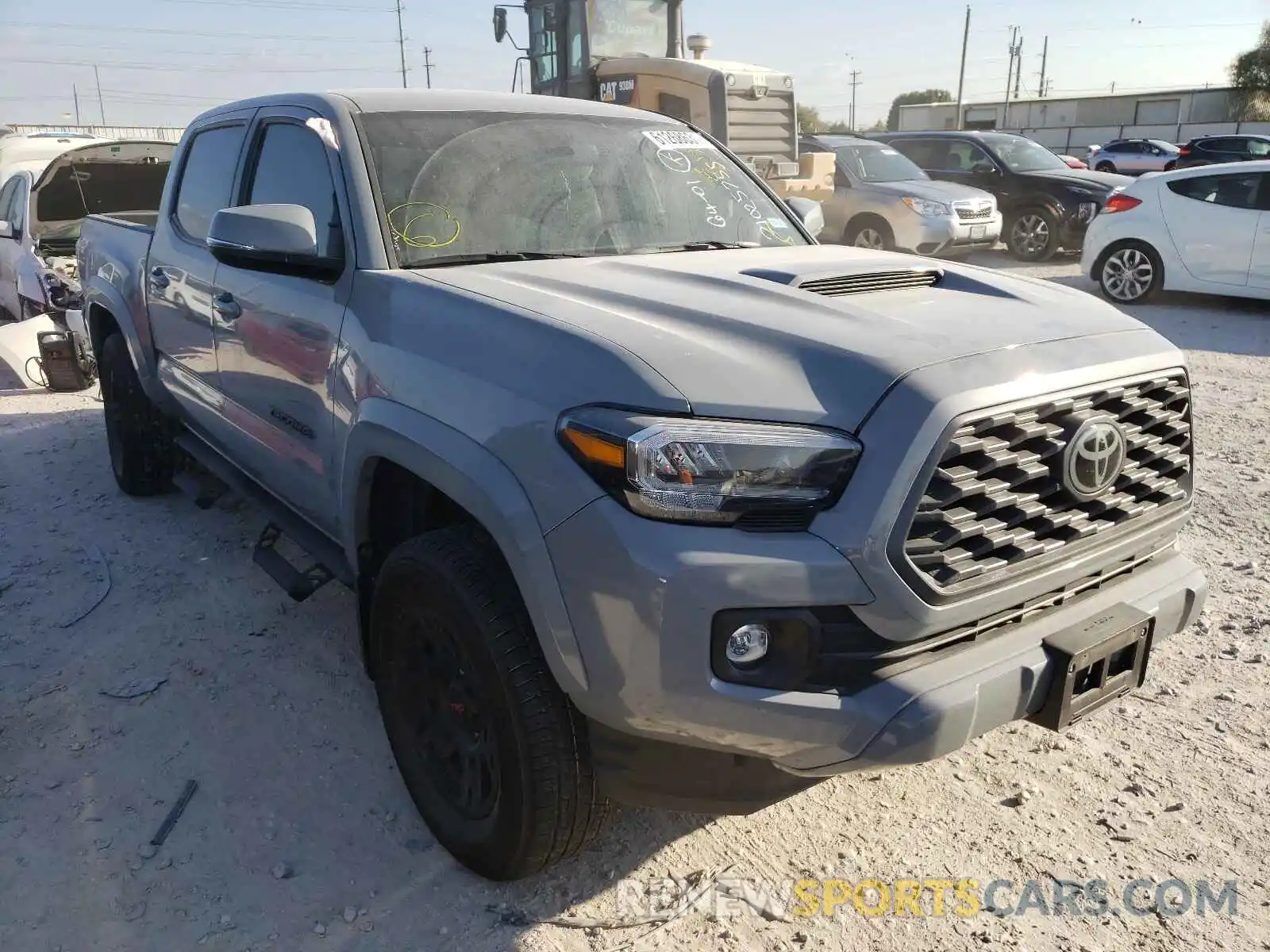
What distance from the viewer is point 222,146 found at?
13.2ft

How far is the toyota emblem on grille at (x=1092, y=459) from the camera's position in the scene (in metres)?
2.12

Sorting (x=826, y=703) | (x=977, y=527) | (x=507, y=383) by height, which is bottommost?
(x=826, y=703)

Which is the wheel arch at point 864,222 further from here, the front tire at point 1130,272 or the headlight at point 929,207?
the front tire at point 1130,272

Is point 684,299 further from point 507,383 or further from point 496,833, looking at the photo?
point 496,833

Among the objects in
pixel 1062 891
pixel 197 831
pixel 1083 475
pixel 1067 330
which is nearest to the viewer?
pixel 1083 475

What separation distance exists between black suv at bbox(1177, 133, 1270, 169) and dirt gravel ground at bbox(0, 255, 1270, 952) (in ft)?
76.4

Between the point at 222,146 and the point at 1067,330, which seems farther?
the point at 222,146

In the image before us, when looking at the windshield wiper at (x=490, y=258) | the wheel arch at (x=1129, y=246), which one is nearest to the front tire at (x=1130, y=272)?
the wheel arch at (x=1129, y=246)

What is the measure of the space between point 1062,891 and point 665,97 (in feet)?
34.8

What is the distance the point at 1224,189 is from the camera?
9.76 m

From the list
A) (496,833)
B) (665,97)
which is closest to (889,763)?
(496,833)

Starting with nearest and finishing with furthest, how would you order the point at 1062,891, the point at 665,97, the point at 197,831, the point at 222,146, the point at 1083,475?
the point at 1083,475
the point at 1062,891
the point at 197,831
the point at 222,146
the point at 665,97

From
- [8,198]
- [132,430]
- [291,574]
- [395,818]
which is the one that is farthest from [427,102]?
[8,198]

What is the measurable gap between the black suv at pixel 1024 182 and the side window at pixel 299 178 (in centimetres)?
1186
